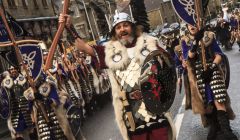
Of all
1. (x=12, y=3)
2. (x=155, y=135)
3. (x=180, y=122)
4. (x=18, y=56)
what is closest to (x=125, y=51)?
(x=155, y=135)

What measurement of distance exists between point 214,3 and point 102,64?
301 feet

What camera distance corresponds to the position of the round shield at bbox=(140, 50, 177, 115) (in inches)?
195

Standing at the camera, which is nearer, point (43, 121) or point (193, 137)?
point (43, 121)

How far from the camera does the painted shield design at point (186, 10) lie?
6742 millimetres

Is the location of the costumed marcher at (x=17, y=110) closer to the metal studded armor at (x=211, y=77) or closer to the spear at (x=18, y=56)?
the spear at (x=18, y=56)

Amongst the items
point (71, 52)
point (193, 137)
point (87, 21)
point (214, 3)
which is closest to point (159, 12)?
point (214, 3)

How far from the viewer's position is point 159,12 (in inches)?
3344

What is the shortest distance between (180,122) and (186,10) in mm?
3011

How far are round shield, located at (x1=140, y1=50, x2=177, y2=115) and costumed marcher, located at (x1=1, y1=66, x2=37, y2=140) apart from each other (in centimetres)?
434

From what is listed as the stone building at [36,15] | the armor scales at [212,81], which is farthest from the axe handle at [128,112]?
the stone building at [36,15]

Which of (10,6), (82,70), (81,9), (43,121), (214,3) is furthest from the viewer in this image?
(214,3)

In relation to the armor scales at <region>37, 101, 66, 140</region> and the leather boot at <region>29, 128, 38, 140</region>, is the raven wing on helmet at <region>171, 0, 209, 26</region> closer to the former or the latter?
the armor scales at <region>37, 101, 66, 140</region>

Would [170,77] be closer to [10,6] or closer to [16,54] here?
[16,54]

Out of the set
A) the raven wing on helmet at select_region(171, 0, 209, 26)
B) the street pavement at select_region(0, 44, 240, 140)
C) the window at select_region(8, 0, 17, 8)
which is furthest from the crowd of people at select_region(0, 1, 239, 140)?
the window at select_region(8, 0, 17, 8)
